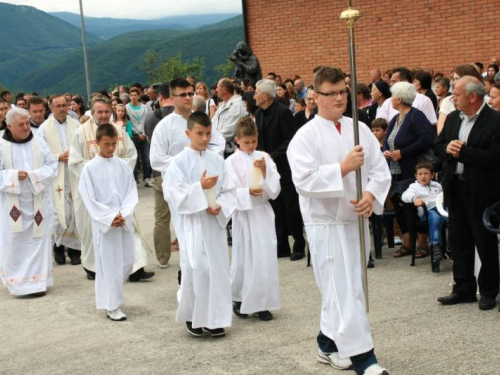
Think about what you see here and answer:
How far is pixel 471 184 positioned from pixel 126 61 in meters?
82.7

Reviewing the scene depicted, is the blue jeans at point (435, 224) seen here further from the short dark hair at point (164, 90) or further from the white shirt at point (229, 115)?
the short dark hair at point (164, 90)

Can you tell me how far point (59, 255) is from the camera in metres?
11.8

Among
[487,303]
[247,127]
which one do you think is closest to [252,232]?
[247,127]

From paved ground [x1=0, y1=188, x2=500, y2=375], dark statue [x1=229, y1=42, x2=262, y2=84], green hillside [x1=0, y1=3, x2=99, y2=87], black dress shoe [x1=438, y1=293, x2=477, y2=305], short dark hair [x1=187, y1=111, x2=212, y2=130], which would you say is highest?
green hillside [x1=0, y1=3, x2=99, y2=87]

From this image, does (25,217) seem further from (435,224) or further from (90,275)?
(435,224)

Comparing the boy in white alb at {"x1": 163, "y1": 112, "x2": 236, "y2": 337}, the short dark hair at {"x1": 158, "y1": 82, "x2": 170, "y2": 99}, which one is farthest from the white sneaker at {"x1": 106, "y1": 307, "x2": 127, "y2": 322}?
the short dark hair at {"x1": 158, "y1": 82, "x2": 170, "y2": 99}

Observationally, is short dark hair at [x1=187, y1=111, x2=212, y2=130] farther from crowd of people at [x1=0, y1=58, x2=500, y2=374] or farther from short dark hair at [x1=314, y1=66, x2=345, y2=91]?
short dark hair at [x1=314, y1=66, x2=345, y2=91]

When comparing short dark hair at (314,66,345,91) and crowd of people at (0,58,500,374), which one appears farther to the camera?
crowd of people at (0,58,500,374)

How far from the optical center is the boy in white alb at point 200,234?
7.38m

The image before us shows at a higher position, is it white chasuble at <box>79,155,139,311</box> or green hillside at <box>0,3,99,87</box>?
Answer: green hillside at <box>0,3,99,87</box>

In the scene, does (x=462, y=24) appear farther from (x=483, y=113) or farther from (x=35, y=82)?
(x=35, y=82)

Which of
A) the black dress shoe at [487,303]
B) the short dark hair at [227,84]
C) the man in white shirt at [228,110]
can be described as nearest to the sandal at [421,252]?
the black dress shoe at [487,303]

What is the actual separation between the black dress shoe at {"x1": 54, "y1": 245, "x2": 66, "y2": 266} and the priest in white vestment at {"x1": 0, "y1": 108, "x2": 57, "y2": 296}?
61.8 inches

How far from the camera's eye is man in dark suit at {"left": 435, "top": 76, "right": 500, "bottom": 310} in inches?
303
